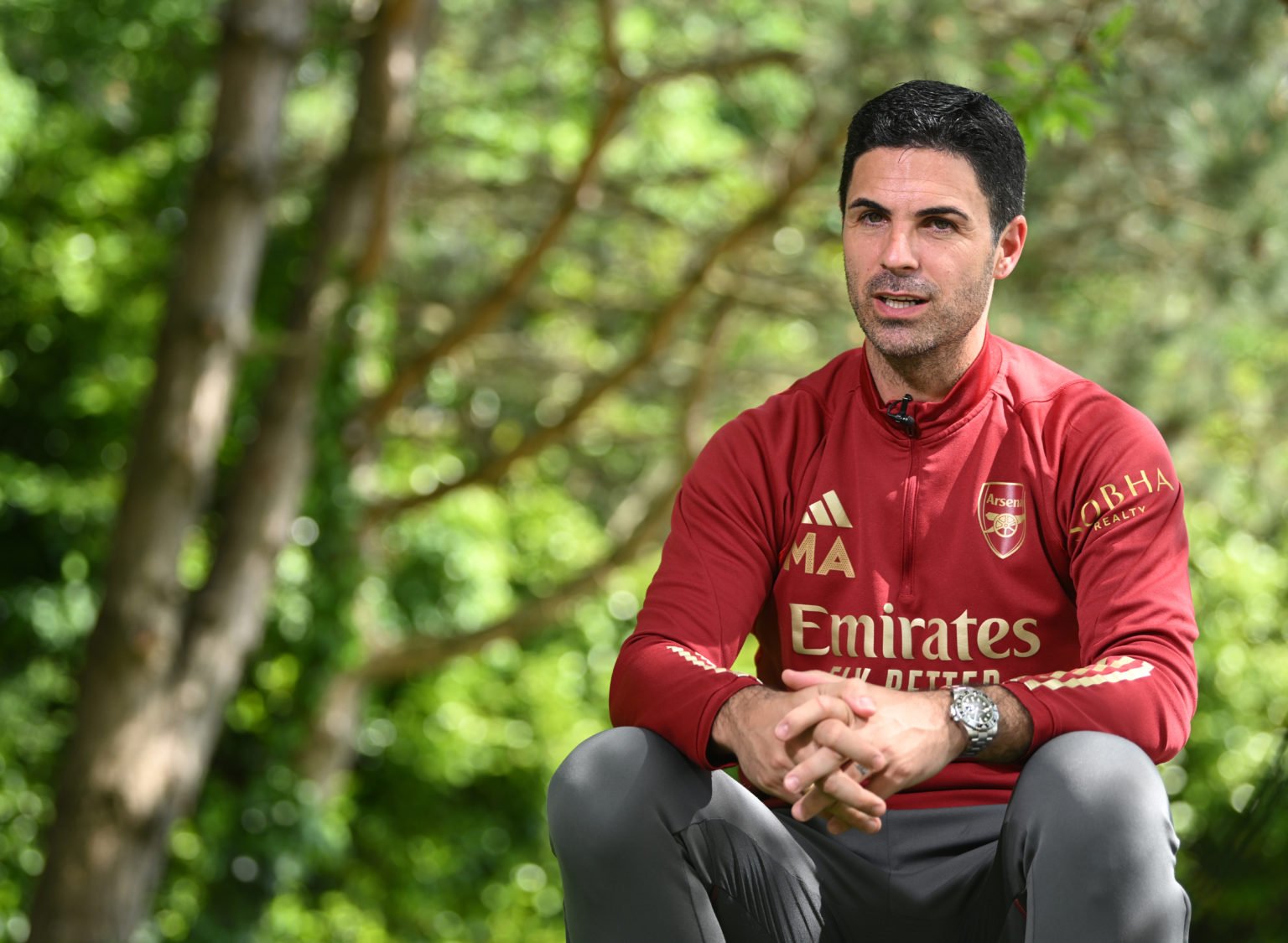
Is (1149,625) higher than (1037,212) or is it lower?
lower

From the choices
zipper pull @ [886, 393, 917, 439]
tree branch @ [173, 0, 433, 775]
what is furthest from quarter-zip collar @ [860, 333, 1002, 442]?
tree branch @ [173, 0, 433, 775]

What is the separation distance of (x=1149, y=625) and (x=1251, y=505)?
6011 millimetres

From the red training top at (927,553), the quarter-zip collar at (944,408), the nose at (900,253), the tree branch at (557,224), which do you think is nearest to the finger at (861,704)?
the red training top at (927,553)

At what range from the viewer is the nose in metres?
2.09

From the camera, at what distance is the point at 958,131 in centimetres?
210

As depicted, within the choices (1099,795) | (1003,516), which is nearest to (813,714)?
(1099,795)

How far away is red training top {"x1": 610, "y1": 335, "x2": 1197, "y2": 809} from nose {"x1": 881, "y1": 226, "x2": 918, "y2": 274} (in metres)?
0.16

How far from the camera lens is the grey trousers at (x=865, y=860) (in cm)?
169

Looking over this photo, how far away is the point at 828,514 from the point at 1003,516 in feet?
0.70

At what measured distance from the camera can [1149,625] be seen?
188 cm

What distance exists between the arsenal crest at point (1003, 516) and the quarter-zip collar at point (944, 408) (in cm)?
10

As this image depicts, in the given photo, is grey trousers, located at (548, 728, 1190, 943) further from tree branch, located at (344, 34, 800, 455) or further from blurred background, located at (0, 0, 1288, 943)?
tree branch, located at (344, 34, 800, 455)

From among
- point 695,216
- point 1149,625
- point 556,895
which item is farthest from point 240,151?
point 556,895

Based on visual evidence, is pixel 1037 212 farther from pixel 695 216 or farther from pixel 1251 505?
pixel 695 216
